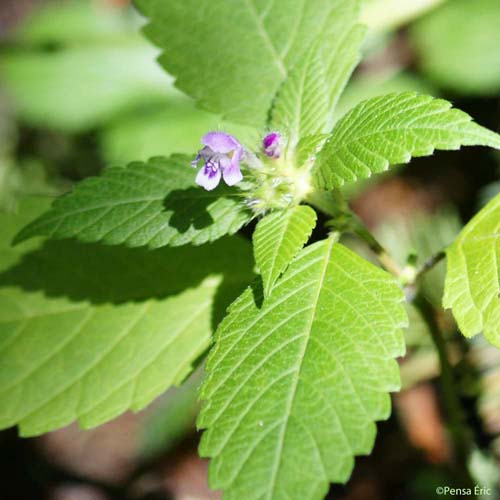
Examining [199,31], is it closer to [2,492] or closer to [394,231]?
[394,231]

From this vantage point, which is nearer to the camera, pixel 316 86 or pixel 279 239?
pixel 279 239

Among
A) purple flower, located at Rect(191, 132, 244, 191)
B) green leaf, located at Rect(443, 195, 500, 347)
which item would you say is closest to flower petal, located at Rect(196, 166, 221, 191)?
purple flower, located at Rect(191, 132, 244, 191)

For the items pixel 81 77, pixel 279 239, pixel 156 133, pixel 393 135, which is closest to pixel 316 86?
pixel 393 135

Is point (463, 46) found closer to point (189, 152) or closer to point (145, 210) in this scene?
point (189, 152)

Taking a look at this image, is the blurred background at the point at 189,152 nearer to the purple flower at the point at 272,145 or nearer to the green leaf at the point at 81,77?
the green leaf at the point at 81,77

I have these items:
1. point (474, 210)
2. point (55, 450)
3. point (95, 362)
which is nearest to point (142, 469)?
point (55, 450)
